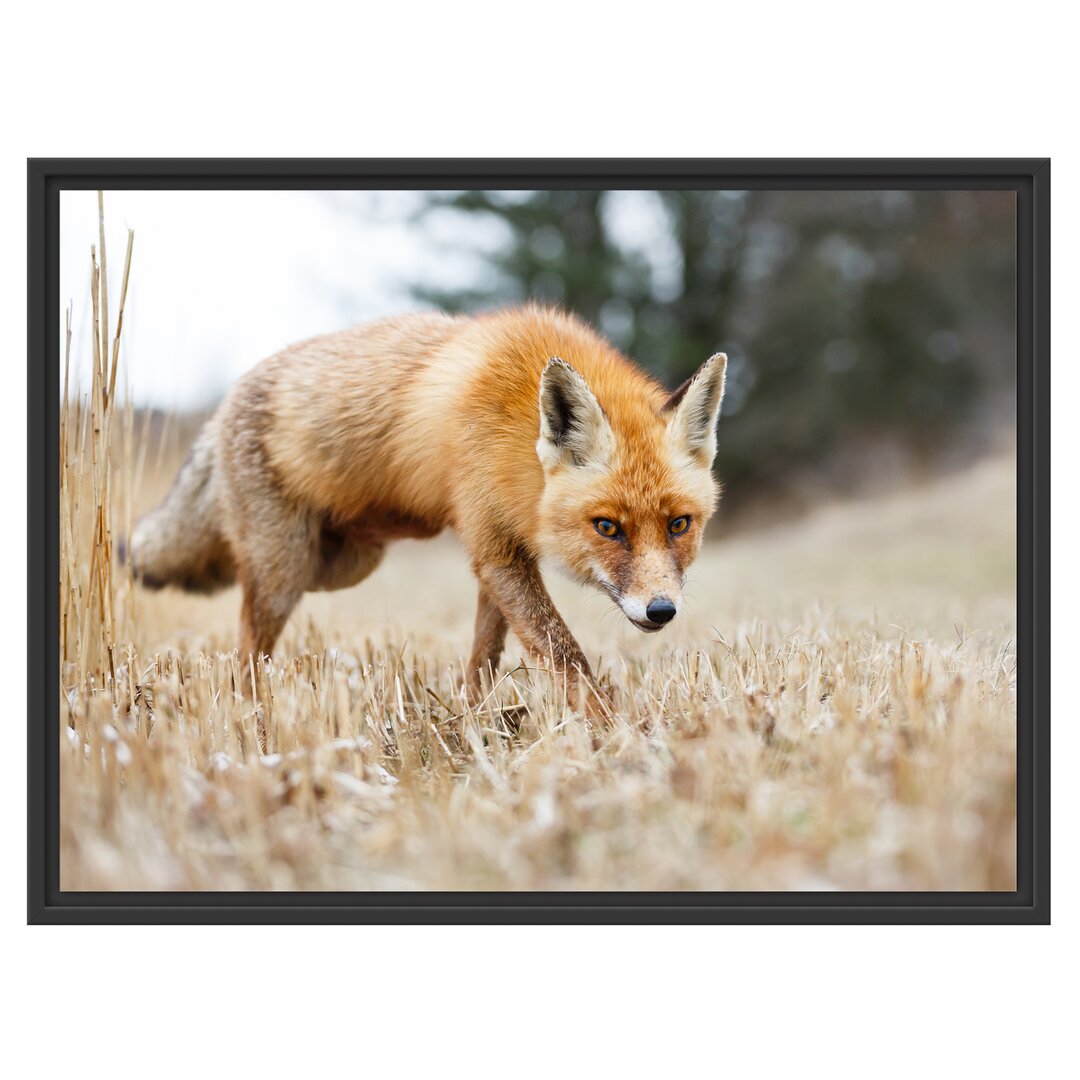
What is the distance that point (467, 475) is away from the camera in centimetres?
409

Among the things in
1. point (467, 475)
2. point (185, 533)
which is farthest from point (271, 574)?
point (467, 475)

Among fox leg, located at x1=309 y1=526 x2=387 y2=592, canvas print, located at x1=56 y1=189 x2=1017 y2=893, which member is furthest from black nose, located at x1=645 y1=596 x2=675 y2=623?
fox leg, located at x1=309 y1=526 x2=387 y2=592

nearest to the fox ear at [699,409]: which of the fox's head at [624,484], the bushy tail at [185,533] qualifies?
the fox's head at [624,484]

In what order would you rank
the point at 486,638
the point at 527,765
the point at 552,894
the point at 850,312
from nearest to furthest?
the point at 552,894, the point at 527,765, the point at 486,638, the point at 850,312

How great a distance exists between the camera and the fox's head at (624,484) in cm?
366

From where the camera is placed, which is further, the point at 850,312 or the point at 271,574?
the point at 850,312

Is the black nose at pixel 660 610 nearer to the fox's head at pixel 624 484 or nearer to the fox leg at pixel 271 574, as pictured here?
the fox's head at pixel 624 484

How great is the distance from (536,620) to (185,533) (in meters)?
2.27

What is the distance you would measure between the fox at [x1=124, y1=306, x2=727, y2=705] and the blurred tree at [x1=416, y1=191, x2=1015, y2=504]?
34.1ft

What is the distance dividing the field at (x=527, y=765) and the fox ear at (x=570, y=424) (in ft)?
3.05

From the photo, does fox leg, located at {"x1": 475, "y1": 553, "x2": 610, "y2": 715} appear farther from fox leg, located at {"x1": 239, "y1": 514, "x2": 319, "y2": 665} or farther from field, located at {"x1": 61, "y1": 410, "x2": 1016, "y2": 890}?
fox leg, located at {"x1": 239, "y1": 514, "x2": 319, "y2": 665}

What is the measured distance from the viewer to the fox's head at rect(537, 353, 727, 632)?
3660 mm

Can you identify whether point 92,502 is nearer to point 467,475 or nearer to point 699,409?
point 467,475

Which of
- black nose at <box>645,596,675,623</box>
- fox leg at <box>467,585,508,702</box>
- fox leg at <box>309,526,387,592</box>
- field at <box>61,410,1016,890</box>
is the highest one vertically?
fox leg at <box>309,526,387,592</box>
